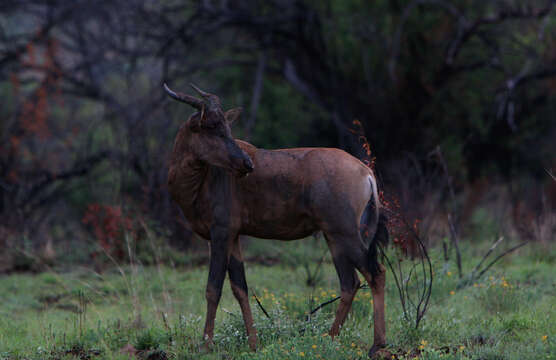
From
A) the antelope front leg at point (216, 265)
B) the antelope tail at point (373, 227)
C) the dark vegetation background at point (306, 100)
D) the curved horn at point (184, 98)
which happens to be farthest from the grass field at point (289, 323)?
the dark vegetation background at point (306, 100)

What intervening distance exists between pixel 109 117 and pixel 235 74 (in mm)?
4350

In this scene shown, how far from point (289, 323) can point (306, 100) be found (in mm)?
12943

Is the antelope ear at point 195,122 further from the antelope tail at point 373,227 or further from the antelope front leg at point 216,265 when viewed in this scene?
the antelope tail at point 373,227

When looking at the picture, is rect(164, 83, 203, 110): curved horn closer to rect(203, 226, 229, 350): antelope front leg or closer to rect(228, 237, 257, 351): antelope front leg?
rect(203, 226, 229, 350): antelope front leg

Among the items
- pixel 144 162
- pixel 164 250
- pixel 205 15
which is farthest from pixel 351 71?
pixel 164 250

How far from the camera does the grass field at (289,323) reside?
213 inches

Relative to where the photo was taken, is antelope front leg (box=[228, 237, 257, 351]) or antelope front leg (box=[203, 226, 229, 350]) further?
antelope front leg (box=[228, 237, 257, 351])

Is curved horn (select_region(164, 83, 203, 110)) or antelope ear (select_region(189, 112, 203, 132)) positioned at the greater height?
curved horn (select_region(164, 83, 203, 110))

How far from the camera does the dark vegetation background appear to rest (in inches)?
510

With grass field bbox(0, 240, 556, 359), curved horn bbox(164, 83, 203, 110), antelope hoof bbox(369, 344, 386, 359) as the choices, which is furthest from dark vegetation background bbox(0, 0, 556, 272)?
antelope hoof bbox(369, 344, 386, 359)

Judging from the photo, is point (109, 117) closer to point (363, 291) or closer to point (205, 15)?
point (205, 15)

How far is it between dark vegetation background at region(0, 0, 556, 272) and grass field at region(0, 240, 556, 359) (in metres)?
3.18

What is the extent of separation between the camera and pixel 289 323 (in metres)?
5.88

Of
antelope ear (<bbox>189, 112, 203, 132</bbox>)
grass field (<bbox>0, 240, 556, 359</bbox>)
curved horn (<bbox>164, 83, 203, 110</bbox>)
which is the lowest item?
grass field (<bbox>0, 240, 556, 359</bbox>)
